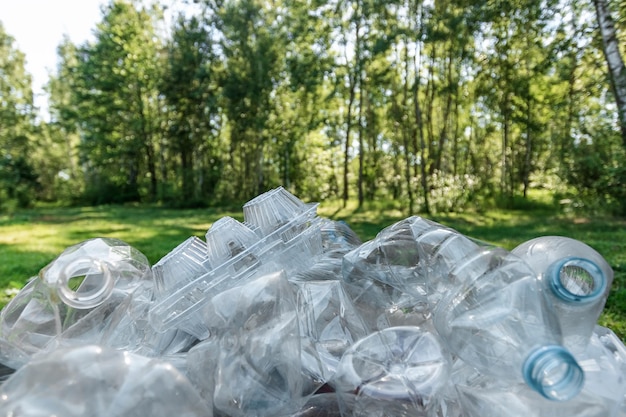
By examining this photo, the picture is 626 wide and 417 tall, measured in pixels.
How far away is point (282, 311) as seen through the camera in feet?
3.37

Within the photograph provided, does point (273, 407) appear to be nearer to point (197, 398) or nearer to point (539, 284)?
point (197, 398)

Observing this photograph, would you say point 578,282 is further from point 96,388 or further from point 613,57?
point 613,57

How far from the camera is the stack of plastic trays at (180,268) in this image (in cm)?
133

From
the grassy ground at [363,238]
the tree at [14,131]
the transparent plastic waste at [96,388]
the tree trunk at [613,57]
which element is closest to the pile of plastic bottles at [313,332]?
the transparent plastic waste at [96,388]

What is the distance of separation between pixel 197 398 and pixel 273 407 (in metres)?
0.20

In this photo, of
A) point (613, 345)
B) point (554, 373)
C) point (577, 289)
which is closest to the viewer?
point (554, 373)

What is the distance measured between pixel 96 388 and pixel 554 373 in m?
0.76

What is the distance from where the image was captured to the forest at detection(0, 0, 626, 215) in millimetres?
9836

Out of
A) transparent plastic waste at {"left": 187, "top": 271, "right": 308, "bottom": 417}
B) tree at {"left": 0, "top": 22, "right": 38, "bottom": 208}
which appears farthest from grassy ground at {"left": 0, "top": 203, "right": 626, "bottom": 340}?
tree at {"left": 0, "top": 22, "right": 38, "bottom": 208}

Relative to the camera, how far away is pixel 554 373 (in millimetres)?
756

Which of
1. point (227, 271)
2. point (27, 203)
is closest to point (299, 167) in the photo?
point (27, 203)

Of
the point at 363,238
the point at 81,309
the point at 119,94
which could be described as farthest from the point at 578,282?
the point at 119,94

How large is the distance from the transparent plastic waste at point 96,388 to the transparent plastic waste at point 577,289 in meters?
0.73

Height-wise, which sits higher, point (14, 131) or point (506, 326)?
point (14, 131)
